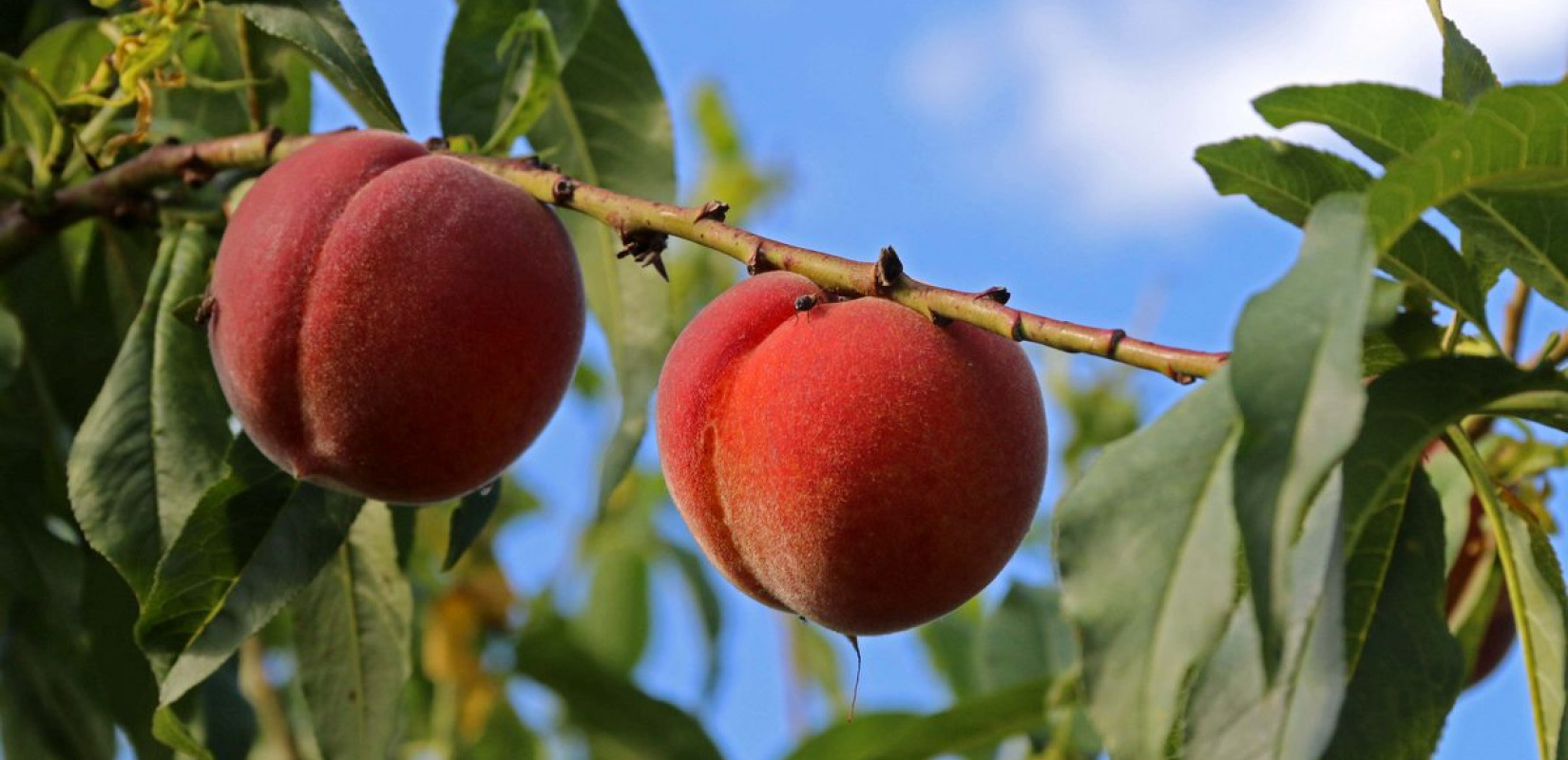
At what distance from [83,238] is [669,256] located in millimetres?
2132

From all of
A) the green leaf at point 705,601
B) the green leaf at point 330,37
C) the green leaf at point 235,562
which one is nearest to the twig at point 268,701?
the green leaf at point 705,601

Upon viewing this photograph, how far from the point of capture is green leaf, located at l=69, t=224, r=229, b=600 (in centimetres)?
161

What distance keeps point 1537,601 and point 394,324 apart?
912 millimetres

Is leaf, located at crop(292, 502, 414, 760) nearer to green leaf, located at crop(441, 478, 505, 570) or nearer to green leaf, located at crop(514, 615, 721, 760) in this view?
green leaf, located at crop(441, 478, 505, 570)

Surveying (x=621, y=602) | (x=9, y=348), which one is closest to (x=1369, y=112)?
(x=9, y=348)

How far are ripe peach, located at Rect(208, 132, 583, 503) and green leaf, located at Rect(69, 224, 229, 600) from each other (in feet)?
0.69

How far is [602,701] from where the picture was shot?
9.68 feet

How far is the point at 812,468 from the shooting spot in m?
1.26

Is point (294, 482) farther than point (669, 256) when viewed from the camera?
No

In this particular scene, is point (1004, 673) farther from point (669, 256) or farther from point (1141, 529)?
point (1141, 529)

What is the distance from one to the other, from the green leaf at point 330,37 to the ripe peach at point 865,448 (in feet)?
1.57

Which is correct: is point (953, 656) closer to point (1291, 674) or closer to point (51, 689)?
point (51, 689)

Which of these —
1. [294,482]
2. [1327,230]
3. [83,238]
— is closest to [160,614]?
[294,482]

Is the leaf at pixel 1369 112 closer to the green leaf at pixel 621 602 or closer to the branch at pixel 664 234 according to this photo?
the branch at pixel 664 234
